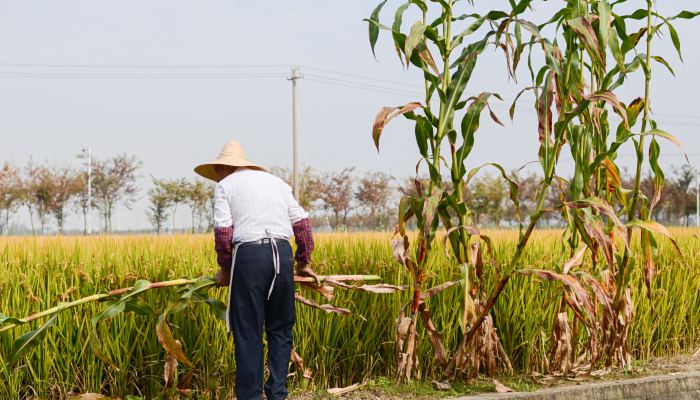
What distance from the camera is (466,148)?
16.0 ft

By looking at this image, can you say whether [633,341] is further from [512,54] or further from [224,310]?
[224,310]

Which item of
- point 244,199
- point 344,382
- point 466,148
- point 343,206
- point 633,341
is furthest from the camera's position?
point 343,206

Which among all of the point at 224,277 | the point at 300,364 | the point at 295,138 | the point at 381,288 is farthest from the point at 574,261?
the point at 295,138

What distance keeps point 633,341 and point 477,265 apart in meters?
2.37

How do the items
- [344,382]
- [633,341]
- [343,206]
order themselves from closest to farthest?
[344,382]
[633,341]
[343,206]

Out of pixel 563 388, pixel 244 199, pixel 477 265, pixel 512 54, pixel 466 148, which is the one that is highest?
pixel 512 54

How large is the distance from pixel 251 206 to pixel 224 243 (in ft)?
0.97

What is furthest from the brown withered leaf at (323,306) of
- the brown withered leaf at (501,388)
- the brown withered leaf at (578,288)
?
the brown withered leaf at (578,288)

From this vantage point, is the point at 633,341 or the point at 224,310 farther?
the point at 633,341

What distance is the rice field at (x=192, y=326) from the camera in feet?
15.6

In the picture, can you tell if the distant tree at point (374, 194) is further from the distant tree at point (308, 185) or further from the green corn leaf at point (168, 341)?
the green corn leaf at point (168, 341)

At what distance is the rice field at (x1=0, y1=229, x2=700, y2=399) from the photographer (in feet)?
15.6

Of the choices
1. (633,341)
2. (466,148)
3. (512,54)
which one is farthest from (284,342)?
(633,341)

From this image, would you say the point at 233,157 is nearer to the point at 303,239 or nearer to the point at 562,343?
the point at 303,239
